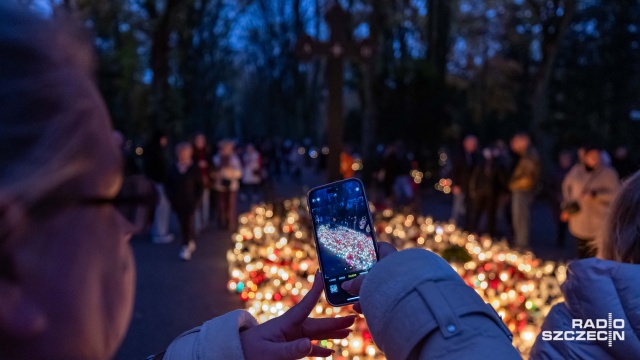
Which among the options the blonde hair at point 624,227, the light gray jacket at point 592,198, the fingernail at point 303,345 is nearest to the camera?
the fingernail at point 303,345

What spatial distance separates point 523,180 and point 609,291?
8.86m

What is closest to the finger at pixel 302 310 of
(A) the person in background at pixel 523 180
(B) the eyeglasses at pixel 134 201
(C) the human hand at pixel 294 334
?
(C) the human hand at pixel 294 334

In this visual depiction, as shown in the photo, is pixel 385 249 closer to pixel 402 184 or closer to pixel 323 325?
pixel 323 325

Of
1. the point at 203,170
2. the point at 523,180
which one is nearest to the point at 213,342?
the point at 523,180

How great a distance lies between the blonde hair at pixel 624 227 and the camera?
2.17 metres

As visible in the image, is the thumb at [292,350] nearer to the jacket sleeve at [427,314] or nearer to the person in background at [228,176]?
the jacket sleeve at [427,314]

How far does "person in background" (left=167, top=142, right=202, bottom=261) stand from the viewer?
32.5ft

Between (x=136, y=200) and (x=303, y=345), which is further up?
(x=136, y=200)

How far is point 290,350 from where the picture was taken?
1.42 metres

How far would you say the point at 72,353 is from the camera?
2.45ft

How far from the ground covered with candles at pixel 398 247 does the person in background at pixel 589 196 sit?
0.70 meters

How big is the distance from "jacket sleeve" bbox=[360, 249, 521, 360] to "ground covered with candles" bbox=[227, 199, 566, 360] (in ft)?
8.35

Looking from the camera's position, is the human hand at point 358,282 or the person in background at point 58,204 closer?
the person in background at point 58,204

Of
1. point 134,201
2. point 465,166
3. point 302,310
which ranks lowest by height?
point 465,166
